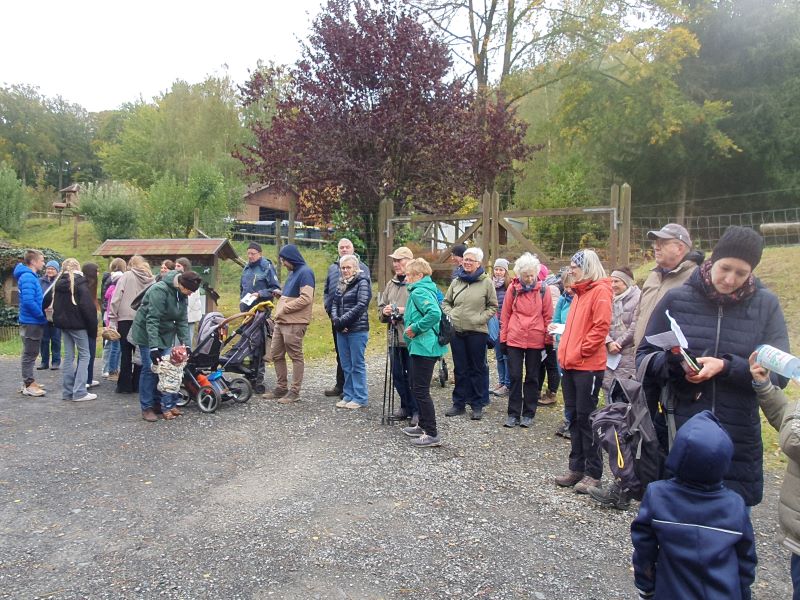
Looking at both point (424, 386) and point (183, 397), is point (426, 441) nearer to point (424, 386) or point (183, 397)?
point (424, 386)

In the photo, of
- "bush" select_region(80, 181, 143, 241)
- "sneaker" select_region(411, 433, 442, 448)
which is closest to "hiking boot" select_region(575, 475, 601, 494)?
"sneaker" select_region(411, 433, 442, 448)

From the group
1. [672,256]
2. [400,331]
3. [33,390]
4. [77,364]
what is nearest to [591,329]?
[672,256]

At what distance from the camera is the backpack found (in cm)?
305

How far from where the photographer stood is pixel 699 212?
918 inches

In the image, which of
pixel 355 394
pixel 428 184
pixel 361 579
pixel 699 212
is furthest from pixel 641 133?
pixel 361 579

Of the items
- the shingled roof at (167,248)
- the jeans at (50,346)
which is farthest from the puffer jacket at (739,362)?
the jeans at (50,346)

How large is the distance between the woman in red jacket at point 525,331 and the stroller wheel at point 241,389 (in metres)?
3.14

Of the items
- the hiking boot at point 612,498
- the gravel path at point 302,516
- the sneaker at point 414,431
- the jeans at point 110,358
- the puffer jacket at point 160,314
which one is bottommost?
the gravel path at point 302,516

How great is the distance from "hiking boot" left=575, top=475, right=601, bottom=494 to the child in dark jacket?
7.64 ft

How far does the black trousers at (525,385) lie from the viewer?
6480mm

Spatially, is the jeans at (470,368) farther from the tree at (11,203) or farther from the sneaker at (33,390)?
the tree at (11,203)

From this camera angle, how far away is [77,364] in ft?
24.9

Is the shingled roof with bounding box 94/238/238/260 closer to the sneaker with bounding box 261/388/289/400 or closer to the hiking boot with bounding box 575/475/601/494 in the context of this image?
the sneaker with bounding box 261/388/289/400

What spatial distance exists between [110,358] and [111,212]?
18603 millimetres
